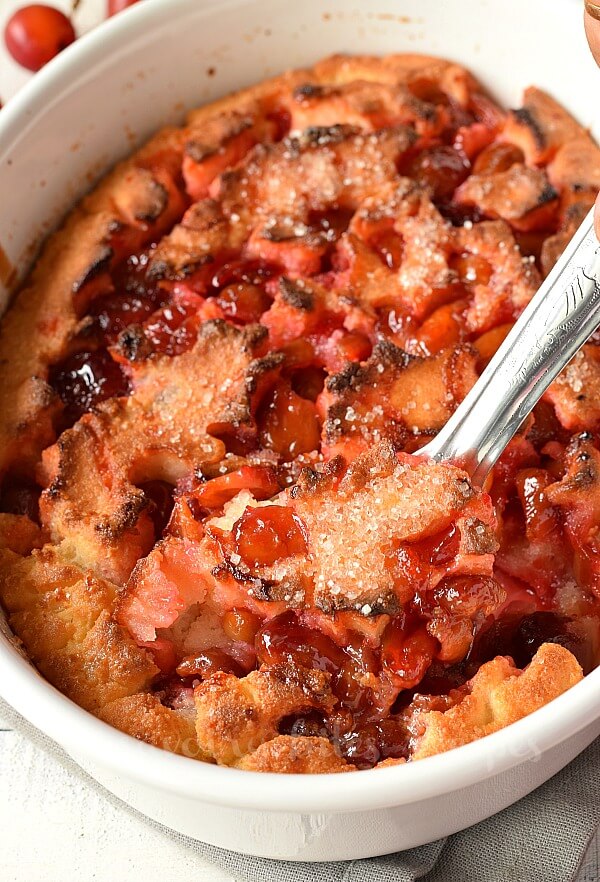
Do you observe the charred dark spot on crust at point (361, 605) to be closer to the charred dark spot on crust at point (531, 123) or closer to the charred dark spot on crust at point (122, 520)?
the charred dark spot on crust at point (122, 520)

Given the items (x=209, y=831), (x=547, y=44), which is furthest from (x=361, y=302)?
A: (x=209, y=831)

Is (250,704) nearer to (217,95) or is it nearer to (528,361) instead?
(528,361)

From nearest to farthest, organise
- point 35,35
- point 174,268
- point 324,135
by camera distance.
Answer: point 174,268, point 324,135, point 35,35

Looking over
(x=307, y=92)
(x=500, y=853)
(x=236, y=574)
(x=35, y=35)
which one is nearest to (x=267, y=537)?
(x=236, y=574)

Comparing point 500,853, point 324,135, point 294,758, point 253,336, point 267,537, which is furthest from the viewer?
point 324,135

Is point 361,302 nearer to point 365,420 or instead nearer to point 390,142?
point 365,420
